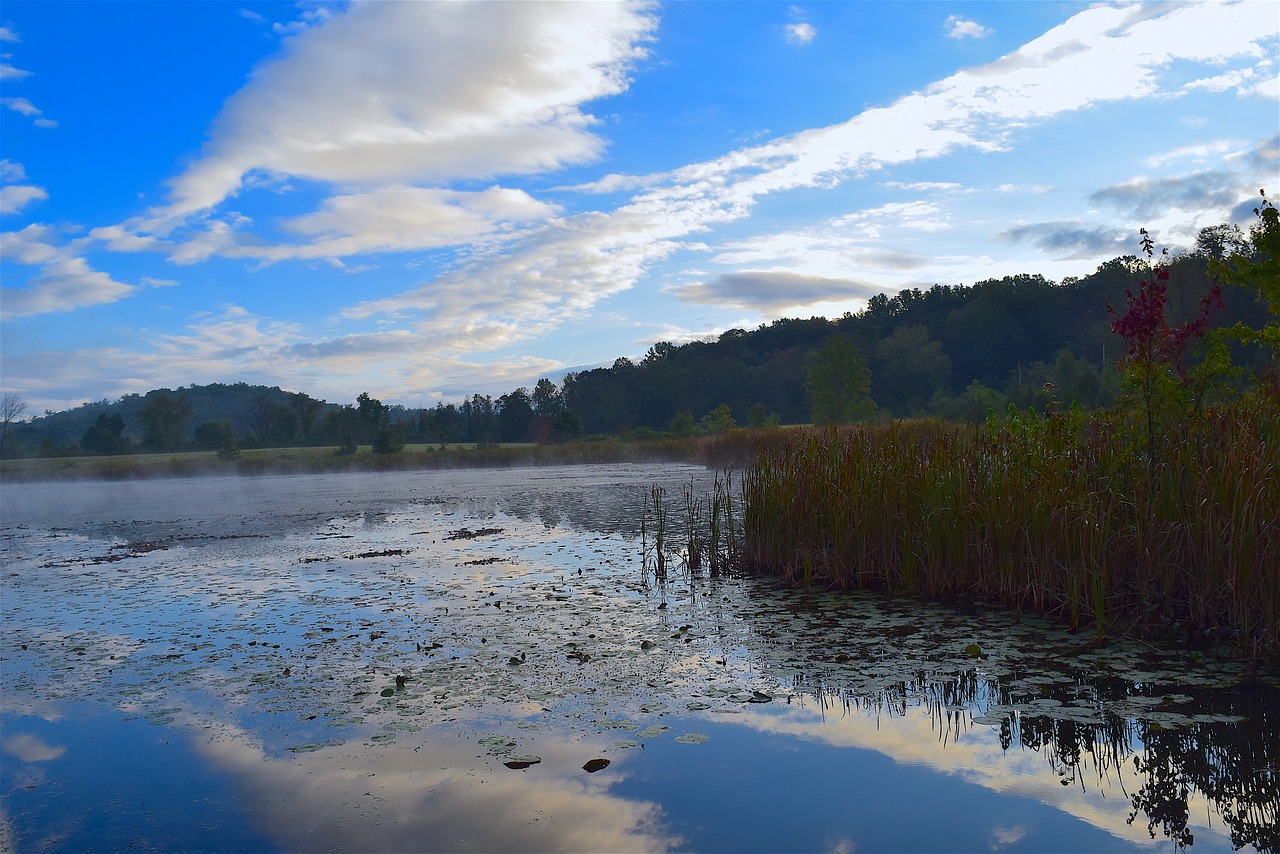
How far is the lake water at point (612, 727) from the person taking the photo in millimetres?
3441

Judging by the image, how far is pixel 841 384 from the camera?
5162 centimetres

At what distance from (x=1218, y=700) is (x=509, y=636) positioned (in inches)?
189

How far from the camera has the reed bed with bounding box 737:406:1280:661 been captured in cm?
545

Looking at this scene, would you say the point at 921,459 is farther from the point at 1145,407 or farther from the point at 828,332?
the point at 828,332

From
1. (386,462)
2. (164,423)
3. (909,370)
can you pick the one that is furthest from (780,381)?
(164,423)

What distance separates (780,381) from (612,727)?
8070 centimetres

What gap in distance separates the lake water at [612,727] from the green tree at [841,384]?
145ft

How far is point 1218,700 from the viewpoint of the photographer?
14.6 feet

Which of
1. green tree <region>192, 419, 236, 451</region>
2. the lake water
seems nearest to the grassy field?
green tree <region>192, 419, 236, 451</region>

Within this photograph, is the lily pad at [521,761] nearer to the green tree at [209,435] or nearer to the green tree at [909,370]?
the green tree at [209,435]

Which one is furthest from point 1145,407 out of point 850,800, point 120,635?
point 120,635

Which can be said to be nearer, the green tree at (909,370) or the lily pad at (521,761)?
the lily pad at (521,761)

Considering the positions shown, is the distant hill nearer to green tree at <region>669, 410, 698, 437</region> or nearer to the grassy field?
the grassy field

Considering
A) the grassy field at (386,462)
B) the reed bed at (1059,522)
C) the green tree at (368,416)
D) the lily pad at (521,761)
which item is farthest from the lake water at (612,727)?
the green tree at (368,416)
